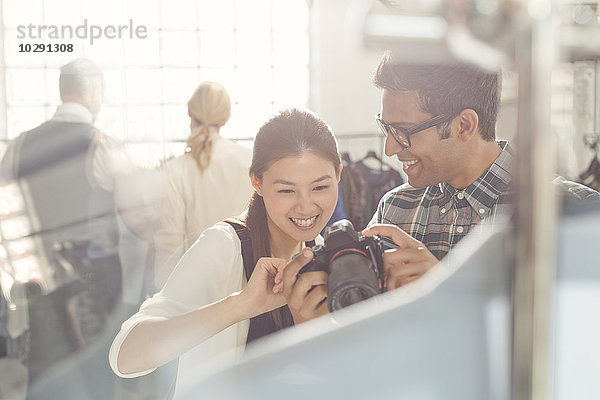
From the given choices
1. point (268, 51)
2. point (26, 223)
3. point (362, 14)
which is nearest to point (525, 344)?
point (362, 14)

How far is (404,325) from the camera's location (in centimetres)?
31

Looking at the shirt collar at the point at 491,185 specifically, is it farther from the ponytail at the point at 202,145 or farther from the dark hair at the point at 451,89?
the ponytail at the point at 202,145

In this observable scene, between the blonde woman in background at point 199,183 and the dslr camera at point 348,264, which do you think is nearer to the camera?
the dslr camera at point 348,264

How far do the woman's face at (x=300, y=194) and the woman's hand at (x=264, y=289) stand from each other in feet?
0.11

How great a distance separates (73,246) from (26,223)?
0.39 feet

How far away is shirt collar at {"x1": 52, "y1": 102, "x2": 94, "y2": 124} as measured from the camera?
67 cm

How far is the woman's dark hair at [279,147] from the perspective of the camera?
1.69 ft

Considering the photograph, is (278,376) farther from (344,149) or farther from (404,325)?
(344,149)

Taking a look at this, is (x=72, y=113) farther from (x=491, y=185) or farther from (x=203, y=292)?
(x=491, y=185)

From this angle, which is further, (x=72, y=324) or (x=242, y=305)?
(x=72, y=324)

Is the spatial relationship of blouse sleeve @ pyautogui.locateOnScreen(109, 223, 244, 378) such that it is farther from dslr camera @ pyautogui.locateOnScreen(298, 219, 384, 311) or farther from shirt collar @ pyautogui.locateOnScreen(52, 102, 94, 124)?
shirt collar @ pyautogui.locateOnScreen(52, 102, 94, 124)

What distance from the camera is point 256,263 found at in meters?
0.53

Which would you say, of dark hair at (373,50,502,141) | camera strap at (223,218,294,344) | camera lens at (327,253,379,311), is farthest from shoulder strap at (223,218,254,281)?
dark hair at (373,50,502,141)

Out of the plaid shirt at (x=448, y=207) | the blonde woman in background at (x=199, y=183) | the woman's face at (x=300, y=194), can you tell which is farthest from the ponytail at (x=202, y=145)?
the plaid shirt at (x=448, y=207)
